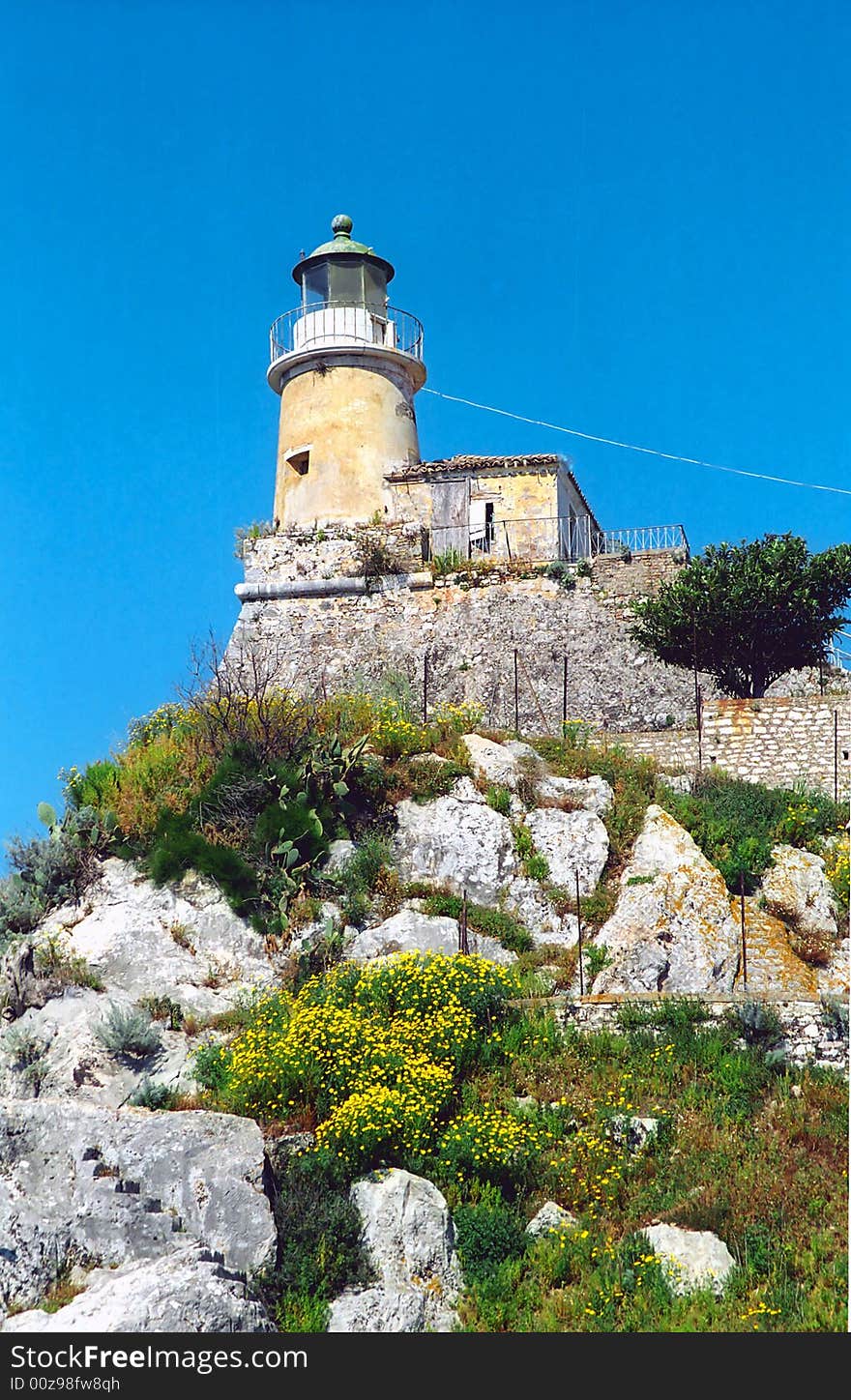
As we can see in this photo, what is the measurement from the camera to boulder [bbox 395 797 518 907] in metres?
20.1

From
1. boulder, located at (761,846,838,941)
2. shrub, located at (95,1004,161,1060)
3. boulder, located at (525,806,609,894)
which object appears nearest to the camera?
shrub, located at (95,1004,161,1060)

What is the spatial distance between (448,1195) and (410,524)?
64.8 feet

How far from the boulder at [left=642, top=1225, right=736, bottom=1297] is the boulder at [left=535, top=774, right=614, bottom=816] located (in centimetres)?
793

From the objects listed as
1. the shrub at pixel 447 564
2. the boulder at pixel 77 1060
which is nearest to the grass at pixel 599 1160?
the boulder at pixel 77 1060

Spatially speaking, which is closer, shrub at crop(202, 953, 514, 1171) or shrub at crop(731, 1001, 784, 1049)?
shrub at crop(202, 953, 514, 1171)

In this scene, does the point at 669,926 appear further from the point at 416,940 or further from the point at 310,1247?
the point at 310,1247

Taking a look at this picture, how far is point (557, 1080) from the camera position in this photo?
15875mm

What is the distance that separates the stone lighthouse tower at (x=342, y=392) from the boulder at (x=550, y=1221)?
20.7 meters

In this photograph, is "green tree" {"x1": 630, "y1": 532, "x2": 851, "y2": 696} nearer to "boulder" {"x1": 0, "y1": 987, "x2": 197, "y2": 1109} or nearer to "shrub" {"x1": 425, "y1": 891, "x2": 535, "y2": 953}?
"shrub" {"x1": 425, "y1": 891, "x2": 535, "y2": 953}

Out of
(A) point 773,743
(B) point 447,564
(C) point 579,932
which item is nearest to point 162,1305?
(C) point 579,932

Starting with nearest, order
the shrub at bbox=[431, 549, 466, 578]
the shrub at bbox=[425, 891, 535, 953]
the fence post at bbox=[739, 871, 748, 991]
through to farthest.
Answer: the fence post at bbox=[739, 871, 748, 991], the shrub at bbox=[425, 891, 535, 953], the shrub at bbox=[431, 549, 466, 578]

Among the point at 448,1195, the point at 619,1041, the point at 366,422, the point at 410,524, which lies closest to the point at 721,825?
the point at 619,1041

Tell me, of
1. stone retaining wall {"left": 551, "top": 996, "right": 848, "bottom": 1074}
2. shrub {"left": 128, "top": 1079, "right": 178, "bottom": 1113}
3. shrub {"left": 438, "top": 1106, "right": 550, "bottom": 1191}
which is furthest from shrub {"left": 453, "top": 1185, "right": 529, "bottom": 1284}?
shrub {"left": 128, "top": 1079, "right": 178, "bottom": 1113}

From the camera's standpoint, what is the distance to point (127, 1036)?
55.7 feet
